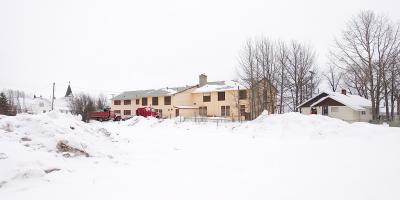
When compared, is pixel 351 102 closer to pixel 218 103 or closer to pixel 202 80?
pixel 218 103

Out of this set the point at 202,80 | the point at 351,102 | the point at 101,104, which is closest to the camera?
the point at 351,102

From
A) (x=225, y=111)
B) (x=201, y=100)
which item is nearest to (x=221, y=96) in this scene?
(x=225, y=111)

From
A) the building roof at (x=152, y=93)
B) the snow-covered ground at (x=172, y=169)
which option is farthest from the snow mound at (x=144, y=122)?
the snow-covered ground at (x=172, y=169)

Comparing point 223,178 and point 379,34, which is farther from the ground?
point 379,34

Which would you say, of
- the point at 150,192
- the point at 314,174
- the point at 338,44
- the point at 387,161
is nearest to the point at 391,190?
the point at 314,174

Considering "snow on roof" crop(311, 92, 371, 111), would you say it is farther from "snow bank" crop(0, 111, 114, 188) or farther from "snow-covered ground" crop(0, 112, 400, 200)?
"snow bank" crop(0, 111, 114, 188)

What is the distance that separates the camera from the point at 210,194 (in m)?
6.17

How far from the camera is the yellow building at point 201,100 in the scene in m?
45.8

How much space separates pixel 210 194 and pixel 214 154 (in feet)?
18.6

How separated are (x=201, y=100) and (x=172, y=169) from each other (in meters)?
42.2

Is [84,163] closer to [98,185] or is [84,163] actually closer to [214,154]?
[98,185]

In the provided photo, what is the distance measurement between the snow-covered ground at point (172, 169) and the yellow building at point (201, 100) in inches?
1245

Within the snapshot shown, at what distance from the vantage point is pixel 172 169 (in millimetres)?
8695

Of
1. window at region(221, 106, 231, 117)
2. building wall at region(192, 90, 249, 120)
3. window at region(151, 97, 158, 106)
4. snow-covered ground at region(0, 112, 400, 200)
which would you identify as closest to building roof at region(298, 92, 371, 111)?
building wall at region(192, 90, 249, 120)
